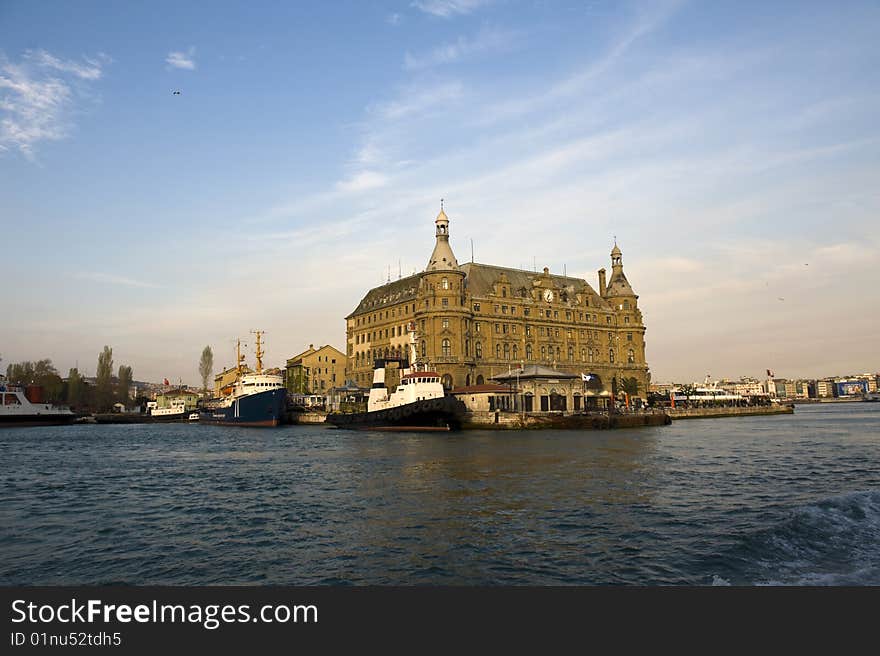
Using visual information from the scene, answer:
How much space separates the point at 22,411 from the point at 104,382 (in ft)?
177

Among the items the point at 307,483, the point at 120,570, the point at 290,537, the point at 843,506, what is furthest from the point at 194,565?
the point at 843,506

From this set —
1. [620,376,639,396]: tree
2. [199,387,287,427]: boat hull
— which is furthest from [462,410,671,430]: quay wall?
[620,376,639,396]: tree

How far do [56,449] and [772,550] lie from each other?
4998cm

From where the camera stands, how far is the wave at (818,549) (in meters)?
12.3

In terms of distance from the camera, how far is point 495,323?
3688 inches

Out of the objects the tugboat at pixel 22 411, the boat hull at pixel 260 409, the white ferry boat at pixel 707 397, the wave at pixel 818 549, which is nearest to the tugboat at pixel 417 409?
the boat hull at pixel 260 409

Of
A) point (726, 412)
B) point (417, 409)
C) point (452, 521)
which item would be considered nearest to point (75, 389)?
point (417, 409)

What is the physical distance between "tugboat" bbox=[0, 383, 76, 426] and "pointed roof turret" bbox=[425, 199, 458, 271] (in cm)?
6017

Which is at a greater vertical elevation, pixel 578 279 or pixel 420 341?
pixel 578 279

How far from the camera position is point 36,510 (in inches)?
827

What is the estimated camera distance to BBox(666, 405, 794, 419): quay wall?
9000cm

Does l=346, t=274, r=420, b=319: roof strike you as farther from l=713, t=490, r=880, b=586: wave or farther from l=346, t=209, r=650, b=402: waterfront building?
l=713, t=490, r=880, b=586: wave

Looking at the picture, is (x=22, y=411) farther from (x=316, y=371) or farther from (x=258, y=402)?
(x=316, y=371)

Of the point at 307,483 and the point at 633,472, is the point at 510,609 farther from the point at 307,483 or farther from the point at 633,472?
the point at 633,472
